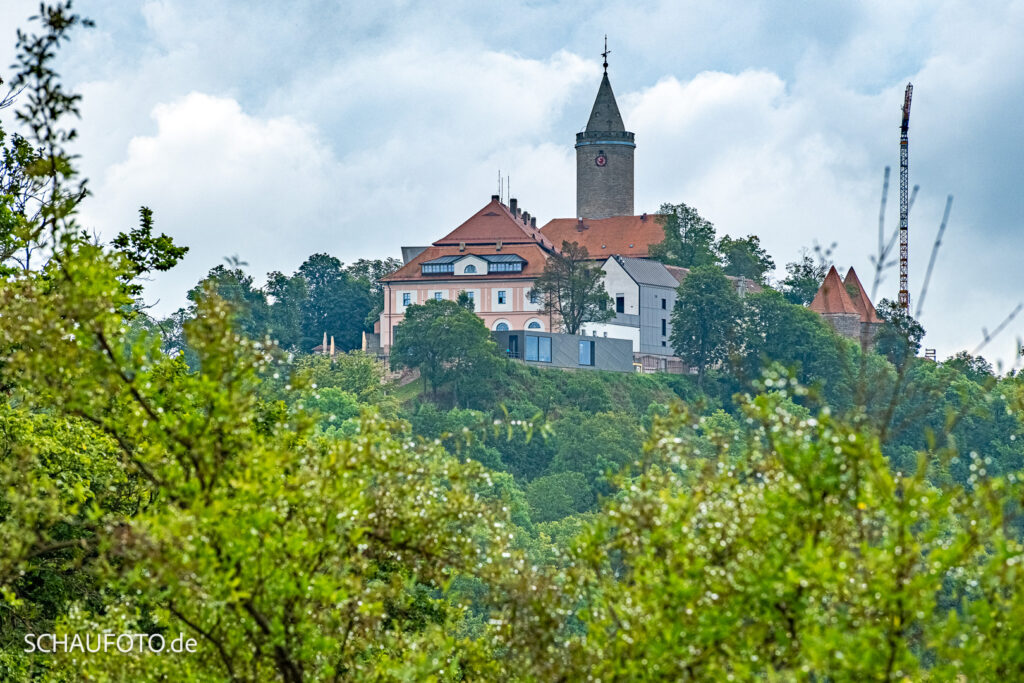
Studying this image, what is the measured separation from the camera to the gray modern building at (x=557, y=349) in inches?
4163

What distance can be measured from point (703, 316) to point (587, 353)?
23.9ft

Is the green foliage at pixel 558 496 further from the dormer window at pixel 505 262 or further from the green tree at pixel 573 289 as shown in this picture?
the dormer window at pixel 505 262

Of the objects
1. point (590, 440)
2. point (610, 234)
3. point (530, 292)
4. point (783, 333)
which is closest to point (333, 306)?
point (530, 292)

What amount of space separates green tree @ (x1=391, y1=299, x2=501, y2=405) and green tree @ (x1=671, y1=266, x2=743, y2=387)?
12.5 meters

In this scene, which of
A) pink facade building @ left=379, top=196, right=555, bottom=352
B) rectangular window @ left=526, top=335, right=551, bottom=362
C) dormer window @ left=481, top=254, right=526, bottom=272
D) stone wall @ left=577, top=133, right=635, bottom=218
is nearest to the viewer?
rectangular window @ left=526, top=335, right=551, bottom=362

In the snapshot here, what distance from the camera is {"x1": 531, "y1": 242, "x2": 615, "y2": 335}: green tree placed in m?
104

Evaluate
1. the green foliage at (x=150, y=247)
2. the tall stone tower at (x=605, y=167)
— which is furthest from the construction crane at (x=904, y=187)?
the green foliage at (x=150, y=247)

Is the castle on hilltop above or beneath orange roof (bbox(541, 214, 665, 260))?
beneath

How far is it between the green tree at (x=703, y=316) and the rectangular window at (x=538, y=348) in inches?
317

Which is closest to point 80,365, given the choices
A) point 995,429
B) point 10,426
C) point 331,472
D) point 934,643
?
point 331,472

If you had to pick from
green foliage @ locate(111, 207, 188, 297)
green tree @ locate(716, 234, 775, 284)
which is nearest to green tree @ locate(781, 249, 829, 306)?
green tree @ locate(716, 234, 775, 284)

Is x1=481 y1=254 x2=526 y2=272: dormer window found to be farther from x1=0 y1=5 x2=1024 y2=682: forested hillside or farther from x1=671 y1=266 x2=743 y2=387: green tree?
x1=0 y1=5 x2=1024 y2=682: forested hillside

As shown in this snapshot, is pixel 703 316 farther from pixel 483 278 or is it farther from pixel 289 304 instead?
pixel 289 304

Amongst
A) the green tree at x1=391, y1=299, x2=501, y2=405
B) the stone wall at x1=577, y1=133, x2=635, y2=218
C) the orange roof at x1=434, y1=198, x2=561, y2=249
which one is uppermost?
the stone wall at x1=577, y1=133, x2=635, y2=218
